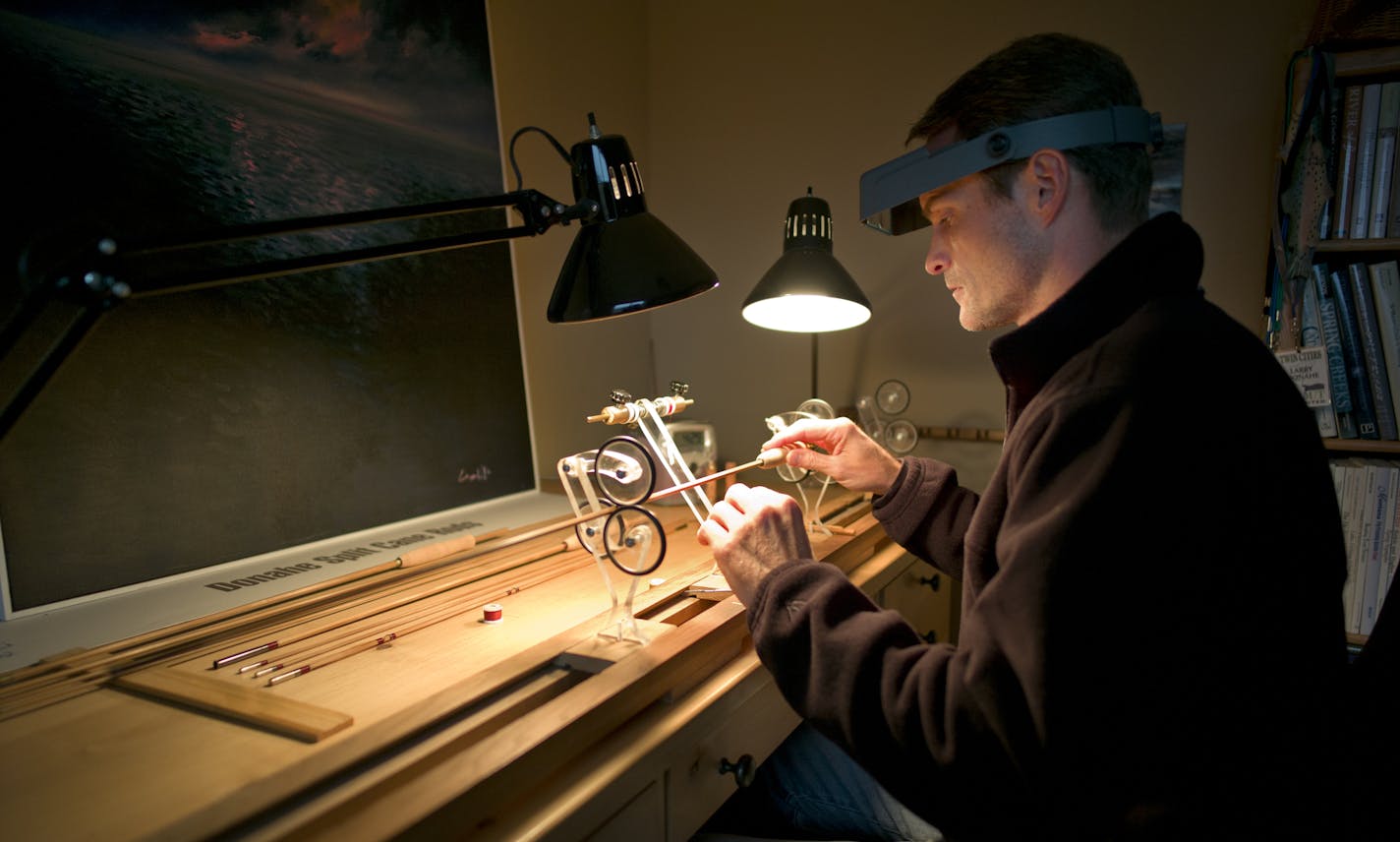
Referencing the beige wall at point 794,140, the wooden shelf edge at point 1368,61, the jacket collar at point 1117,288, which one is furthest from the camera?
the beige wall at point 794,140

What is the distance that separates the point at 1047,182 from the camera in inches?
35.6

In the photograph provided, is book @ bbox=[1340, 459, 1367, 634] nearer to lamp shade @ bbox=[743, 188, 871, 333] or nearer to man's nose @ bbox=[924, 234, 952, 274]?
lamp shade @ bbox=[743, 188, 871, 333]

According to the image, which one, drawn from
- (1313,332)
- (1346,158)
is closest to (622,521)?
(1313,332)

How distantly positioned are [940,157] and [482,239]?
1.82 feet

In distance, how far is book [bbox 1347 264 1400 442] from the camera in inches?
62.6

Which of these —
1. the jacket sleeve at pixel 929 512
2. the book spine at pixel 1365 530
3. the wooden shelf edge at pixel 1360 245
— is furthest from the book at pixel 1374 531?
the jacket sleeve at pixel 929 512

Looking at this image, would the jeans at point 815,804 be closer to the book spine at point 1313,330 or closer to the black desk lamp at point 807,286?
the black desk lamp at point 807,286

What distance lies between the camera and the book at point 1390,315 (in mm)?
1576

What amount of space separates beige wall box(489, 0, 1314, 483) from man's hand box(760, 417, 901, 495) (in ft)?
2.87

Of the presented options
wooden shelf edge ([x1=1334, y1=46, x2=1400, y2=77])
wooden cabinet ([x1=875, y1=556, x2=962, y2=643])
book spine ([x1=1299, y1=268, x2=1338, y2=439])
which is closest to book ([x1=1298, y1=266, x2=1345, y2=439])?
book spine ([x1=1299, y1=268, x2=1338, y2=439])

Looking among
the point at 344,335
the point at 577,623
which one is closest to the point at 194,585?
the point at 344,335

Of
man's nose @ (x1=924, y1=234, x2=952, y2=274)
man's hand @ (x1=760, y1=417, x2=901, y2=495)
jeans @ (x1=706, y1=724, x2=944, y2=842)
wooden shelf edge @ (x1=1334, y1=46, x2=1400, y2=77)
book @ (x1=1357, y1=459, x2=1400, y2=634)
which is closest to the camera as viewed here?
man's nose @ (x1=924, y1=234, x2=952, y2=274)

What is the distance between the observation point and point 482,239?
31.1 inches

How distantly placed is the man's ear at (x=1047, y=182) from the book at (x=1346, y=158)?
1.11 m
